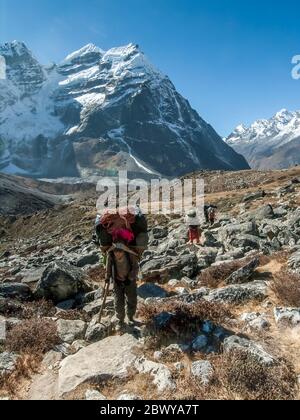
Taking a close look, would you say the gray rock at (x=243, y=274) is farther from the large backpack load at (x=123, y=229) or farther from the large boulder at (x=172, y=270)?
the large backpack load at (x=123, y=229)

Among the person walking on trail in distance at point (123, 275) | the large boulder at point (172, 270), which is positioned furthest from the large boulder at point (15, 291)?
the person walking on trail in distance at point (123, 275)

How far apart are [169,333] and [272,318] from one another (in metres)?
2.10

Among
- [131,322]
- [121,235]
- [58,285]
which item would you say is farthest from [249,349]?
[58,285]

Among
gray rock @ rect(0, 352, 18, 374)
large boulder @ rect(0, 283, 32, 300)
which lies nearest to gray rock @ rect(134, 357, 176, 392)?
gray rock @ rect(0, 352, 18, 374)

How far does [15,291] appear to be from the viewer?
506 inches

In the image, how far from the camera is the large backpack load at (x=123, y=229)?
9.19m

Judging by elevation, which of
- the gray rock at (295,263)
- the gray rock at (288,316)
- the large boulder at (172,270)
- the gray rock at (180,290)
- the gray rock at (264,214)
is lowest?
the gray rock at (288,316)

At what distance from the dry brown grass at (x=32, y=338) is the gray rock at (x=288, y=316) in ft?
14.1

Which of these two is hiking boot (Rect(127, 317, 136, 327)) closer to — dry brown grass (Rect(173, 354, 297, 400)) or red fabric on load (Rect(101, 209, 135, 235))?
red fabric on load (Rect(101, 209, 135, 235))

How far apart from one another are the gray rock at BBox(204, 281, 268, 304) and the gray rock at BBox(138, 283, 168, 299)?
1.78 metres

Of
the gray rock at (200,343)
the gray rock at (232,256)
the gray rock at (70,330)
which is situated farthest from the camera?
the gray rock at (232,256)

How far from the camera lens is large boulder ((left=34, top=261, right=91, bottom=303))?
12.6 metres

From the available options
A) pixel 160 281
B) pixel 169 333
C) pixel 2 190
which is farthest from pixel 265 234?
pixel 2 190
